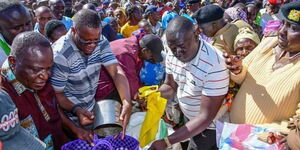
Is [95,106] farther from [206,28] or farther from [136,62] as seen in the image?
[206,28]

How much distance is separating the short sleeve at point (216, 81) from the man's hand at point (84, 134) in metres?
0.78

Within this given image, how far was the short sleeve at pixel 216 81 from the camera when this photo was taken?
2.15 meters

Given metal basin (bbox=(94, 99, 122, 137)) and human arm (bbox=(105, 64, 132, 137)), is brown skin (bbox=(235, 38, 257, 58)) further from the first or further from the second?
metal basin (bbox=(94, 99, 122, 137))

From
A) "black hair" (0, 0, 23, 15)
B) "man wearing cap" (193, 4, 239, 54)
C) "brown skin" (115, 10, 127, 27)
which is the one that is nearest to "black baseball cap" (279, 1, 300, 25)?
"man wearing cap" (193, 4, 239, 54)

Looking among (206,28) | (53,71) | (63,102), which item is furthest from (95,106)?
(206,28)

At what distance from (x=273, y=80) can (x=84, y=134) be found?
3.84 ft

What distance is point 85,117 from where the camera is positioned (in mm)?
2010

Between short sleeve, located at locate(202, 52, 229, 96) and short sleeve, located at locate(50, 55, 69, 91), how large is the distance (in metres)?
0.89

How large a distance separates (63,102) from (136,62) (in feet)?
4.58

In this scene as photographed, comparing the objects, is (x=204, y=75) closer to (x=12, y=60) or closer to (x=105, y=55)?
(x=105, y=55)

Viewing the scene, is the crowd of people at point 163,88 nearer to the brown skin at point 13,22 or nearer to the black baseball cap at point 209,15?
the brown skin at point 13,22

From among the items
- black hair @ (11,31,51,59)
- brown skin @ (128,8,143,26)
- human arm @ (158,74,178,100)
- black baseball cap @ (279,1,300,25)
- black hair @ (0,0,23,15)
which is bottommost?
brown skin @ (128,8,143,26)

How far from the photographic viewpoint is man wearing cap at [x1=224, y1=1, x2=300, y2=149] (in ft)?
6.41

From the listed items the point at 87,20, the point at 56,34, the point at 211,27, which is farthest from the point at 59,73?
the point at 211,27
